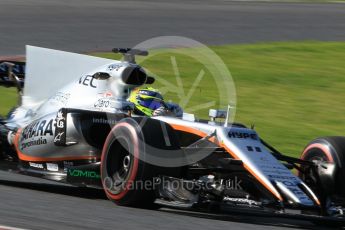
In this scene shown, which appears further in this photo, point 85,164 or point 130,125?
point 85,164

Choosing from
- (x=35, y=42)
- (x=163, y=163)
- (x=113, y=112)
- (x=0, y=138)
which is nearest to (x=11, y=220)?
(x=163, y=163)

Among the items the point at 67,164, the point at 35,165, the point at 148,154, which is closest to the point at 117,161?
the point at 148,154

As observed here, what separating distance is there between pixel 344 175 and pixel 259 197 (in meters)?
1.19

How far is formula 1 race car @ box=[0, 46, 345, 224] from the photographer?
7473mm

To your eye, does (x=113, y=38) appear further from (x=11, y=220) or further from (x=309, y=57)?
(x=11, y=220)

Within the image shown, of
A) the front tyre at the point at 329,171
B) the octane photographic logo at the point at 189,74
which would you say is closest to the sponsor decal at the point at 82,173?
the front tyre at the point at 329,171

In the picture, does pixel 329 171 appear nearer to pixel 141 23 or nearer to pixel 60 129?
pixel 60 129

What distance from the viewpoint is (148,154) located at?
7.63 metres

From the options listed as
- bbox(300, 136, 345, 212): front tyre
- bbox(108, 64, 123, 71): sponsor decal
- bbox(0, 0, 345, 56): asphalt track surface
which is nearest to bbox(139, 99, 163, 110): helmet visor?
bbox(108, 64, 123, 71): sponsor decal

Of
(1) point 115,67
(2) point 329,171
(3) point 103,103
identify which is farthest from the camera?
(1) point 115,67

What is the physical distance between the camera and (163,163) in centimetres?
764

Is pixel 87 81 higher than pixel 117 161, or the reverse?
Answer: pixel 87 81

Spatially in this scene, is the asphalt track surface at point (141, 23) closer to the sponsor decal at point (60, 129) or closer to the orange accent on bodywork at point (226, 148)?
the sponsor decal at point (60, 129)

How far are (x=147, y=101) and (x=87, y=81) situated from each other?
792 mm
